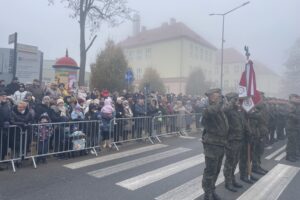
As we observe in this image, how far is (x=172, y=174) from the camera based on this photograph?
796cm

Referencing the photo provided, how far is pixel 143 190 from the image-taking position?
661 centimetres

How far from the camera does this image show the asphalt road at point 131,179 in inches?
248

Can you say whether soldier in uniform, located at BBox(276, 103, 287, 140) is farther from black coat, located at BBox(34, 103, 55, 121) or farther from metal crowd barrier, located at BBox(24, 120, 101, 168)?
black coat, located at BBox(34, 103, 55, 121)

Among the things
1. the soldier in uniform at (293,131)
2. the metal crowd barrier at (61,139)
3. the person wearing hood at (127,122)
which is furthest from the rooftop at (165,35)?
the metal crowd barrier at (61,139)

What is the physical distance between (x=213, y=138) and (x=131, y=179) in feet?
7.71

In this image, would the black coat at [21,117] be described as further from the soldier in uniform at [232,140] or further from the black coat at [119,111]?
the soldier in uniform at [232,140]

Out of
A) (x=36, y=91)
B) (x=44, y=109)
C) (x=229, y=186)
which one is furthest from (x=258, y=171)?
(x=36, y=91)

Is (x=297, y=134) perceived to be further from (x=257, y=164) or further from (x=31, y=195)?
(x=31, y=195)

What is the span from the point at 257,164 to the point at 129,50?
5439 cm

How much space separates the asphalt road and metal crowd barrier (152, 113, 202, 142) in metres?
2.93

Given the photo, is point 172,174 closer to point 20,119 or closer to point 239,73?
point 20,119

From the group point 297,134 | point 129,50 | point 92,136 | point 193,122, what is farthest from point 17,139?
point 129,50

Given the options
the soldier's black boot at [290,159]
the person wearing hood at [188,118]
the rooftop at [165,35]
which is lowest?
the soldier's black boot at [290,159]

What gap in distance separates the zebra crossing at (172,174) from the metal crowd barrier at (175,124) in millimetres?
2278
